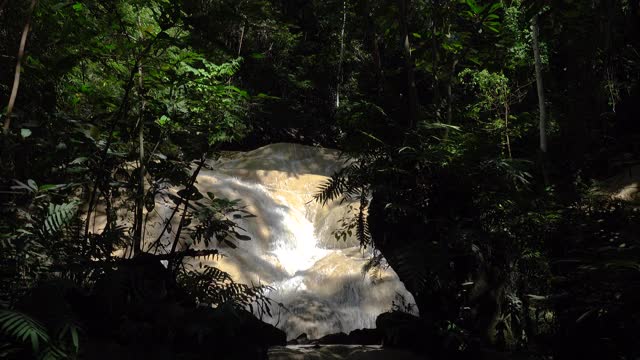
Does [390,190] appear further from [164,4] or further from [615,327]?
[164,4]

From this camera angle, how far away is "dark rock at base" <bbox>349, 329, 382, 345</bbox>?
4.75m

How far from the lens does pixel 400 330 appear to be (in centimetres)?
370

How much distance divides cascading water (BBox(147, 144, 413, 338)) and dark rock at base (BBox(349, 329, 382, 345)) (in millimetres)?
822

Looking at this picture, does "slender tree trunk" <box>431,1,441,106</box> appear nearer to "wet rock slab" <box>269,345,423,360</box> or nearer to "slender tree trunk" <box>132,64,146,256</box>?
"wet rock slab" <box>269,345,423,360</box>

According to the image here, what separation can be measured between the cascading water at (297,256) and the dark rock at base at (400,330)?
1.80 m

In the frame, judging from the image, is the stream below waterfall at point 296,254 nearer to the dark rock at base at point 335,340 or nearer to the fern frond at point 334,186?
the dark rock at base at point 335,340

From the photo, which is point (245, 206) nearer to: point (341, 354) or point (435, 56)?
point (435, 56)

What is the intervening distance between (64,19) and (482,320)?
11.4ft

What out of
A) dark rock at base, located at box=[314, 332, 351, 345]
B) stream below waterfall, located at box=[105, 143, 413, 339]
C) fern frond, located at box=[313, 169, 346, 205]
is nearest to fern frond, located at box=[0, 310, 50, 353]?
fern frond, located at box=[313, 169, 346, 205]

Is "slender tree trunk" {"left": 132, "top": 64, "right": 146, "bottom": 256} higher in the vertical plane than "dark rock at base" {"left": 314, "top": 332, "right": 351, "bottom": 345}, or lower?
higher

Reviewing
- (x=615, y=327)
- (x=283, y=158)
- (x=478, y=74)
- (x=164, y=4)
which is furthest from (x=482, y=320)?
(x=283, y=158)

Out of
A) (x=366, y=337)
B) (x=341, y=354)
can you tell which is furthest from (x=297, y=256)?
(x=341, y=354)

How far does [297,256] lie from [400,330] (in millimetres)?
6295

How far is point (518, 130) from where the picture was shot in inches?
359
